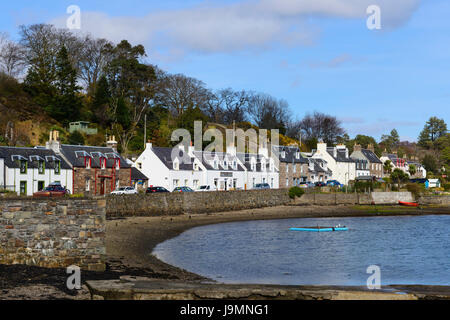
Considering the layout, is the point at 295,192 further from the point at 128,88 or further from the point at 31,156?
the point at 31,156

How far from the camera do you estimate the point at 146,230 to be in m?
41.9

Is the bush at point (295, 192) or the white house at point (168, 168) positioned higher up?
the white house at point (168, 168)

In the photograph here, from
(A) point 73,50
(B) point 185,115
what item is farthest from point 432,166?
(A) point 73,50

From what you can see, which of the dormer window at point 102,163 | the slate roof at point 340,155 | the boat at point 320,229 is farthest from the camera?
the slate roof at point 340,155

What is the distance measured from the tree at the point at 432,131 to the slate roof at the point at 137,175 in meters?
121

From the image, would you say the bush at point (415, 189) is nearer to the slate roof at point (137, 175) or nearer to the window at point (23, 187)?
the slate roof at point (137, 175)

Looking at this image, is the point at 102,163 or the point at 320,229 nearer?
the point at 320,229

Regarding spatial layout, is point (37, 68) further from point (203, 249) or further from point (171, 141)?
point (203, 249)

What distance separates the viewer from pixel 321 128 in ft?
448

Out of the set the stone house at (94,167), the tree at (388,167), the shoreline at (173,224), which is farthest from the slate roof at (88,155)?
the tree at (388,167)

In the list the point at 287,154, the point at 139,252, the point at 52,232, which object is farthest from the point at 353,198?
the point at 52,232

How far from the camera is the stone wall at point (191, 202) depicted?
50094mm

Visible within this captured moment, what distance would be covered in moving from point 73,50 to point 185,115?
2154 centimetres

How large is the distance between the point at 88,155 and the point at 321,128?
89.0m
